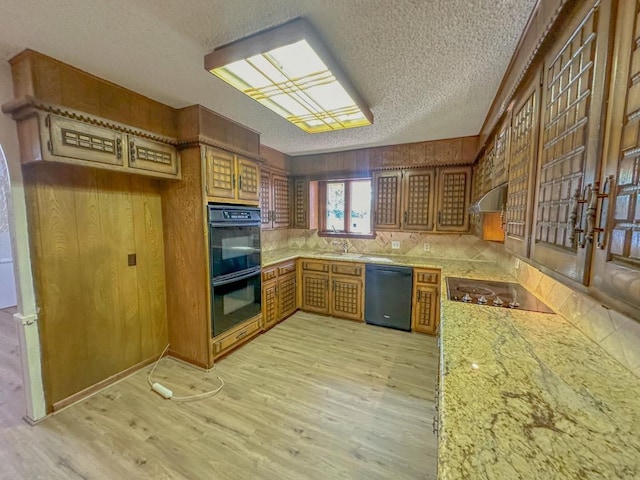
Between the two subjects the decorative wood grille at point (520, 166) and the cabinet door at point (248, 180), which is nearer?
the decorative wood grille at point (520, 166)

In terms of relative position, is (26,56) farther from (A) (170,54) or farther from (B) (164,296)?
(B) (164,296)

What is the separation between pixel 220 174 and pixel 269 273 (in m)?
1.41

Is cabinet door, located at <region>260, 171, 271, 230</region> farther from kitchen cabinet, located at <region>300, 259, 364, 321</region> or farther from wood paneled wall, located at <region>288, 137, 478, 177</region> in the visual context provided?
kitchen cabinet, located at <region>300, 259, 364, 321</region>

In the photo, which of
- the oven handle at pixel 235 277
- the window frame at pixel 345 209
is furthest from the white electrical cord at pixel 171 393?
the window frame at pixel 345 209

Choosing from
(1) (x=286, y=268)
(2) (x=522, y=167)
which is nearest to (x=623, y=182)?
(2) (x=522, y=167)

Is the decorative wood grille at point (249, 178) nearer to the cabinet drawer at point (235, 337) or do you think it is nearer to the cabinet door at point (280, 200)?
the cabinet door at point (280, 200)

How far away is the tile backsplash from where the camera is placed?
351cm

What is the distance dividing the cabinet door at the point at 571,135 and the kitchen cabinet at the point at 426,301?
2.08 m

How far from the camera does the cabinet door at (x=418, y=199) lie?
3449mm

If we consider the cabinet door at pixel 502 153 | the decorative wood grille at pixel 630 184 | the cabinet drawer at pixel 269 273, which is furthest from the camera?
the cabinet drawer at pixel 269 273

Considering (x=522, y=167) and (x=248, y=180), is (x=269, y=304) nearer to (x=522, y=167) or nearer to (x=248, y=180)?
(x=248, y=180)

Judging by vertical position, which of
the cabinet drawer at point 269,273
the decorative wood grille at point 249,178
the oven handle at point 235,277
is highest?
the decorative wood grille at point 249,178

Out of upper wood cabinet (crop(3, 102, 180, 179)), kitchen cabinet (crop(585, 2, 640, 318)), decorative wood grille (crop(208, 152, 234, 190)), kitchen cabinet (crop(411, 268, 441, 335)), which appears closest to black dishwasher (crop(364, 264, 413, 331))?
kitchen cabinet (crop(411, 268, 441, 335))

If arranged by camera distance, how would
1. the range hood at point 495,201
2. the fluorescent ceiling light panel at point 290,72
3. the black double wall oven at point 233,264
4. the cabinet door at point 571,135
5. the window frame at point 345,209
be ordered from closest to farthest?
1. the cabinet door at point 571,135
2. the fluorescent ceiling light panel at point 290,72
3. the range hood at point 495,201
4. the black double wall oven at point 233,264
5. the window frame at point 345,209
